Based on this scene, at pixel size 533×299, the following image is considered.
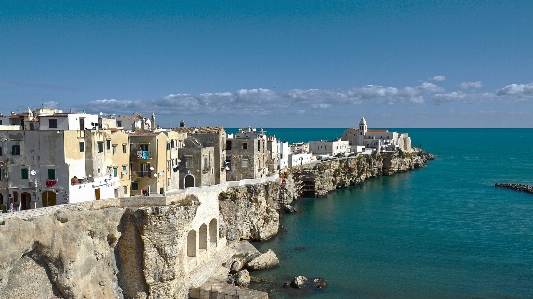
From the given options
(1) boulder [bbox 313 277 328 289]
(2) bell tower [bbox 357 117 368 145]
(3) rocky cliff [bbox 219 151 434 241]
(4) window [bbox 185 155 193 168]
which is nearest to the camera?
(1) boulder [bbox 313 277 328 289]

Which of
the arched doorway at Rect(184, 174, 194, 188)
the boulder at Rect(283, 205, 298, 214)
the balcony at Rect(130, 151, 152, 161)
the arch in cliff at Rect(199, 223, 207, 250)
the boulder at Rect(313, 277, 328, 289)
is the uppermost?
the balcony at Rect(130, 151, 152, 161)

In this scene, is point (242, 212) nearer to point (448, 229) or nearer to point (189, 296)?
point (189, 296)

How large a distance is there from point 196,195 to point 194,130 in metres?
16.0

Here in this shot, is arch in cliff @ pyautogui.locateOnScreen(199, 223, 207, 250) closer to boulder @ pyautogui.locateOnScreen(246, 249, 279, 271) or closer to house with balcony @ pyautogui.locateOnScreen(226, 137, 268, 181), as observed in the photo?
boulder @ pyautogui.locateOnScreen(246, 249, 279, 271)

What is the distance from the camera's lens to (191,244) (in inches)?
1483

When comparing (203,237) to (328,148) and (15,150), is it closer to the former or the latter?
(15,150)

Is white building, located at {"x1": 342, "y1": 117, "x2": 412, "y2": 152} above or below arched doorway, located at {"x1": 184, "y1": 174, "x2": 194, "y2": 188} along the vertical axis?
above

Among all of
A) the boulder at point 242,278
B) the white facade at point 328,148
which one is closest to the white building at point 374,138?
the white facade at point 328,148

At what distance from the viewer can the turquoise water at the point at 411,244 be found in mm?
36781

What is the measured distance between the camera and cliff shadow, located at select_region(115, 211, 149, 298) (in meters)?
31.2

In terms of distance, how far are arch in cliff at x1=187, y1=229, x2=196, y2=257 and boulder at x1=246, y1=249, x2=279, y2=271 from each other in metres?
5.55

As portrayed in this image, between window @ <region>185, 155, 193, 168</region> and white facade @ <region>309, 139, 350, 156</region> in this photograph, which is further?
white facade @ <region>309, 139, 350, 156</region>

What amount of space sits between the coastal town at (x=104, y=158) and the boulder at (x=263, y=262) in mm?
10035

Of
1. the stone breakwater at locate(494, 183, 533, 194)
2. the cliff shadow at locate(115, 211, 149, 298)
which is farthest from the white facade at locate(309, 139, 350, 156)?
the cliff shadow at locate(115, 211, 149, 298)
